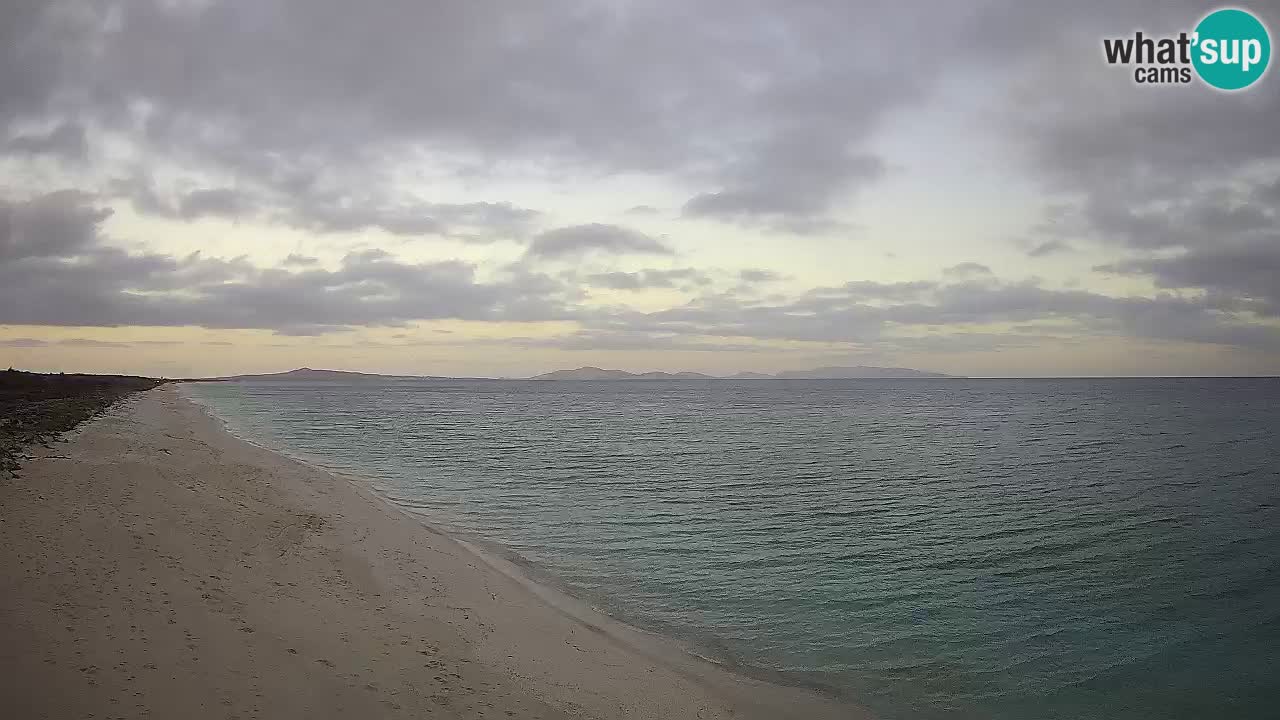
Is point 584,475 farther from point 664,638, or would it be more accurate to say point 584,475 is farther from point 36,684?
point 36,684

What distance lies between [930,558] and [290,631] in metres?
16.1

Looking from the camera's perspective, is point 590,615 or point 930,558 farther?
point 930,558

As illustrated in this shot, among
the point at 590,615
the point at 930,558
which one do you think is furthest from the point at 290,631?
the point at 930,558

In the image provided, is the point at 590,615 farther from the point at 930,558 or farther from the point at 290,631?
the point at 930,558

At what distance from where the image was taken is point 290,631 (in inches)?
407

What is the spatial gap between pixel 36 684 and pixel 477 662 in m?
5.26

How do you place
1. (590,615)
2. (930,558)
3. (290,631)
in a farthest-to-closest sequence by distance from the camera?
(930,558) → (590,615) → (290,631)

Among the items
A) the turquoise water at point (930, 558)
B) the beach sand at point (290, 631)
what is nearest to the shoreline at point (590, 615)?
the beach sand at point (290, 631)

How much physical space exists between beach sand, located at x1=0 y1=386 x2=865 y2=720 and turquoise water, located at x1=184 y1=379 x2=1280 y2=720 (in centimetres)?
223

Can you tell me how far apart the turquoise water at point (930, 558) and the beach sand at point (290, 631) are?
2227mm

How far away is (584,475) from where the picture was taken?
34375mm

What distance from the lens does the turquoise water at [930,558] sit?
11.5 meters

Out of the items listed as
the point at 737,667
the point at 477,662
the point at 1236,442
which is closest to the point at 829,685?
the point at 737,667

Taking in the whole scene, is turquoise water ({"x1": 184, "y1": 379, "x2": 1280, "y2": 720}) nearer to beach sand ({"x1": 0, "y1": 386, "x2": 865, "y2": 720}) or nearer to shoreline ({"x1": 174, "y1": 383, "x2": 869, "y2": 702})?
shoreline ({"x1": 174, "y1": 383, "x2": 869, "y2": 702})
